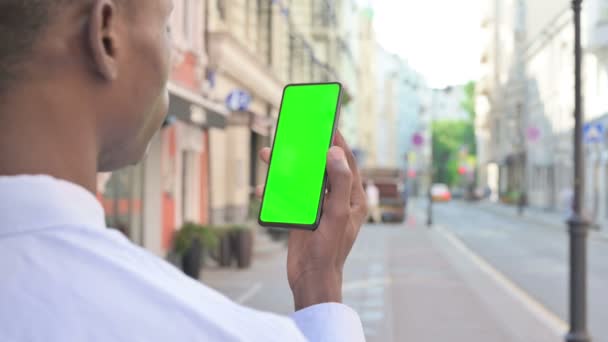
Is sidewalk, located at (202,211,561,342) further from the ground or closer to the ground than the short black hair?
closer to the ground

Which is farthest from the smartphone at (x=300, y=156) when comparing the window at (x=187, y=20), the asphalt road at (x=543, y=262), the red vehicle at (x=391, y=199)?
the red vehicle at (x=391, y=199)

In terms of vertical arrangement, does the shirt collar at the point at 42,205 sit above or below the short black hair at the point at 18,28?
below

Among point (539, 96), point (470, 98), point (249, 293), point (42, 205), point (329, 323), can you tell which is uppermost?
point (470, 98)

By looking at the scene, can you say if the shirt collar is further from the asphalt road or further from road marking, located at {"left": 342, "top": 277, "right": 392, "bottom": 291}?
road marking, located at {"left": 342, "top": 277, "right": 392, "bottom": 291}

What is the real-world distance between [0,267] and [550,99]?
4955 cm

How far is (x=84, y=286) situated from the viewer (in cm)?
66

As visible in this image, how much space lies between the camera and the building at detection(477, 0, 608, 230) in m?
33.4

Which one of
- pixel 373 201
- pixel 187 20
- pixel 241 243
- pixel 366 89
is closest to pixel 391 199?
pixel 373 201

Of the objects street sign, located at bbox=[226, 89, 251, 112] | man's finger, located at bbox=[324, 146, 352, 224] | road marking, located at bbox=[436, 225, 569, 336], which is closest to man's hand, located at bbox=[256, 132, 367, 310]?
man's finger, located at bbox=[324, 146, 352, 224]

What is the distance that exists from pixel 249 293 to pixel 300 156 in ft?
31.2

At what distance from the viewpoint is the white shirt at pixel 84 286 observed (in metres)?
0.64

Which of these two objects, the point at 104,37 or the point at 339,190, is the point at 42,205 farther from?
the point at 339,190

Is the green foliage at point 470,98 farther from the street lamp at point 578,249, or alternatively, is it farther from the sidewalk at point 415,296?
the street lamp at point 578,249

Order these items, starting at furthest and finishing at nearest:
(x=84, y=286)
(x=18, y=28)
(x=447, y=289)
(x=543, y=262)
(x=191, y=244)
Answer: (x=543, y=262) → (x=447, y=289) → (x=191, y=244) → (x=18, y=28) → (x=84, y=286)
